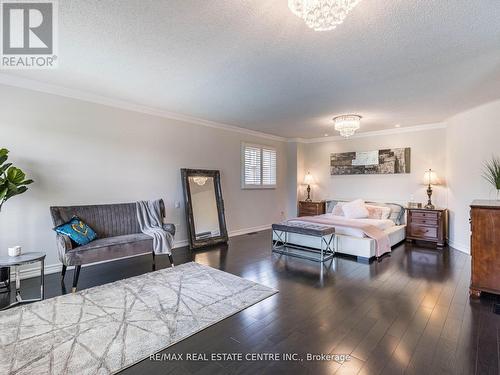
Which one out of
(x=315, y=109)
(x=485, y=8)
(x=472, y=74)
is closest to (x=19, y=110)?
(x=315, y=109)

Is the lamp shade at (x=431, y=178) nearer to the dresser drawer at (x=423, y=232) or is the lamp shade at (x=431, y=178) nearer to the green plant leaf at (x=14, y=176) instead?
the dresser drawer at (x=423, y=232)

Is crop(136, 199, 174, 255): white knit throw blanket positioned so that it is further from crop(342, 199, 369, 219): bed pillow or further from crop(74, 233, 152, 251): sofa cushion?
crop(342, 199, 369, 219): bed pillow

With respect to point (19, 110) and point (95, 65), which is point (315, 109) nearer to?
point (95, 65)

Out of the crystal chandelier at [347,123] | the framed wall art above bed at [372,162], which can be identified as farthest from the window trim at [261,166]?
the crystal chandelier at [347,123]

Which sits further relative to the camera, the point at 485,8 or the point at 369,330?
the point at 369,330

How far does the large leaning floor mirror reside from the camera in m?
5.23

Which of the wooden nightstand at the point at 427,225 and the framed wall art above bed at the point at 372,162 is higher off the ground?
the framed wall art above bed at the point at 372,162

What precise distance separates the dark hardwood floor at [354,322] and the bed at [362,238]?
32 cm

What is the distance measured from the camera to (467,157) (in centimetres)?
479

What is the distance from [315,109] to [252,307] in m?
3.60

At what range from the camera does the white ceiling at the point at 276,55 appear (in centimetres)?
208

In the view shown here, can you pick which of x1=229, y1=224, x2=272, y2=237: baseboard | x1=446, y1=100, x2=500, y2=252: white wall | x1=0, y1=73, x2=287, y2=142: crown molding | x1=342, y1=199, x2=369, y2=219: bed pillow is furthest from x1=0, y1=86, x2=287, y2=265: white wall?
x1=446, y1=100, x2=500, y2=252: white wall

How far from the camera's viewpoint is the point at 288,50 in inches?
104

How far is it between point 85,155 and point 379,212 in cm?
604
